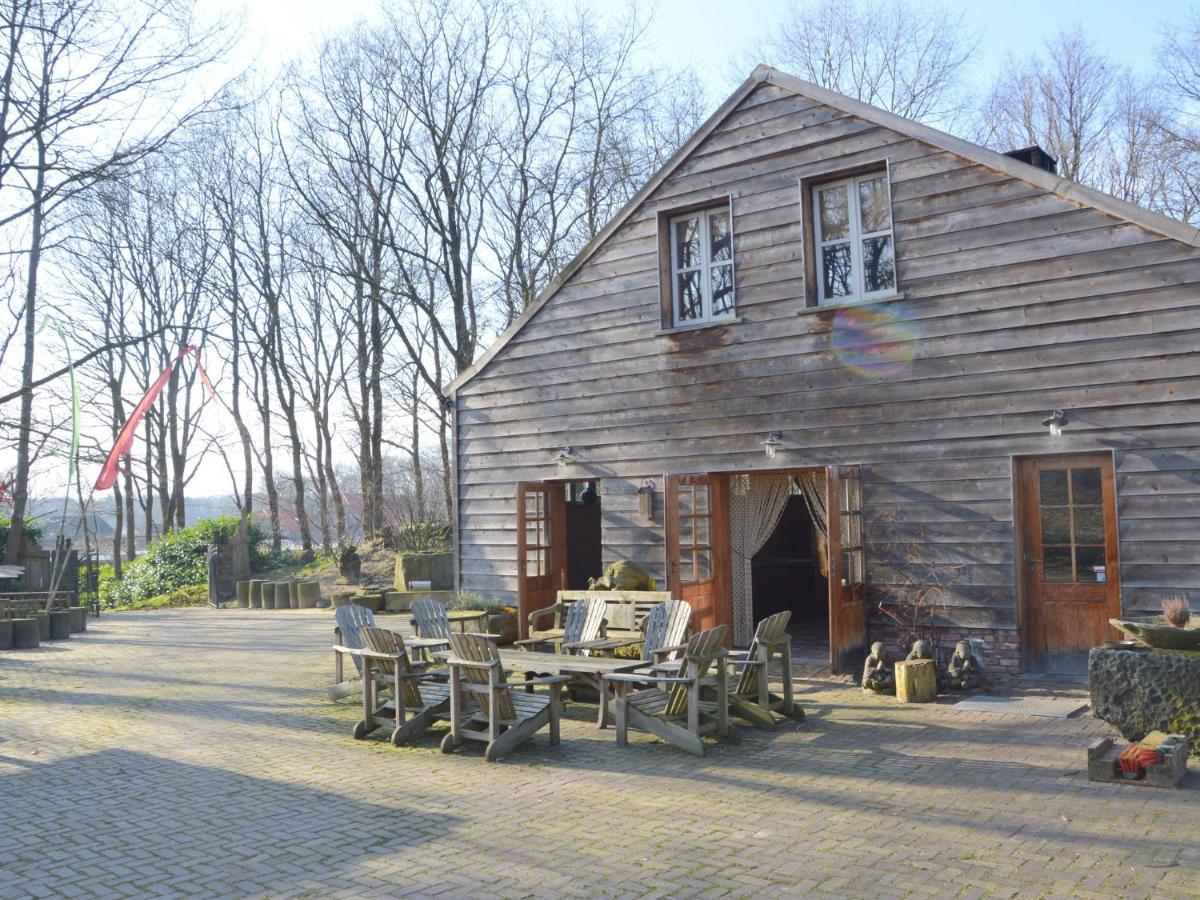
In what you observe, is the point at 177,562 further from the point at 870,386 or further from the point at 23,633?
the point at 870,386

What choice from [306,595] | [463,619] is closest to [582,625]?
[463,619]

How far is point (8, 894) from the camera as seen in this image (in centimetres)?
459

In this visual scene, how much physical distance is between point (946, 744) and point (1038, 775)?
1009 mm

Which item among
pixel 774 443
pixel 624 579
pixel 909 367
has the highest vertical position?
pixel 909 367

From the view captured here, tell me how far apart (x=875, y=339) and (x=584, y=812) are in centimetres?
637

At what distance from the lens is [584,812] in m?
5.75

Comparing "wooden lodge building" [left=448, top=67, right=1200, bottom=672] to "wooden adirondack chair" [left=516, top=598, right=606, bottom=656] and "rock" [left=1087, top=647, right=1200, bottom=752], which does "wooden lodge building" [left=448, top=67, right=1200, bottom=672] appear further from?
"rock" [left=1087, top=647, right=1200, bottom=752]

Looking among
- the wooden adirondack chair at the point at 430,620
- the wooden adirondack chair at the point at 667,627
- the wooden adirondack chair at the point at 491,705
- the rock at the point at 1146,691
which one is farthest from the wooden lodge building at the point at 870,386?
the wooden adirondack chair at the point at 491,705

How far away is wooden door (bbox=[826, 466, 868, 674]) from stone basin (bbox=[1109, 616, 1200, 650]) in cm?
319

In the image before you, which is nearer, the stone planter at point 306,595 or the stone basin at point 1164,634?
the stone basin at point 1164,634

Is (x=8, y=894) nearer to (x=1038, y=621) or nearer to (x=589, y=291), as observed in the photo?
(x=1038, y=621)

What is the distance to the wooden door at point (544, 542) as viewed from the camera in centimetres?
1297

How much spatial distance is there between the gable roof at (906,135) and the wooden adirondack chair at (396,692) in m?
6.23

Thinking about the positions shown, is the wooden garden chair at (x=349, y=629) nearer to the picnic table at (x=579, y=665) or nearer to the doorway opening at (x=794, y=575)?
the picnic table at (x=579, y=665)
